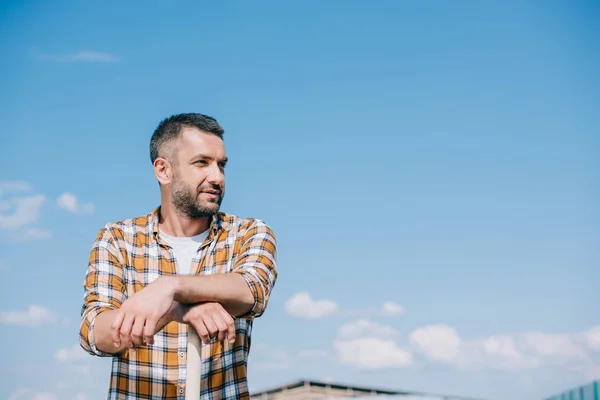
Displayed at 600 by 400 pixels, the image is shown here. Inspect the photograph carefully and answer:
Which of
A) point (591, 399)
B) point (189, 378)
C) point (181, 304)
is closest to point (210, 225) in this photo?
point (181, 304)

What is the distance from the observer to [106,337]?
2.54 m

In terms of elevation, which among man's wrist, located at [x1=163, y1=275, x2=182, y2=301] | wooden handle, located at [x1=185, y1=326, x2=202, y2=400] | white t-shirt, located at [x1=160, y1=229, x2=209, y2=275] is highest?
white t-shirt, located at [x1=160, y1=229, x2=209, y2=275]

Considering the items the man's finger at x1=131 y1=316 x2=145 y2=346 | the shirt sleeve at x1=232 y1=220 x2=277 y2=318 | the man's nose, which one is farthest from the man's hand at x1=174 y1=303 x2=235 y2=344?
the man's nose

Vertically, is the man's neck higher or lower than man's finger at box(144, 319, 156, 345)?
higher

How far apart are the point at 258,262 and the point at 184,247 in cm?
70

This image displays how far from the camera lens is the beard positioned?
3182mm

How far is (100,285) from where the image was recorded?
9.76ft

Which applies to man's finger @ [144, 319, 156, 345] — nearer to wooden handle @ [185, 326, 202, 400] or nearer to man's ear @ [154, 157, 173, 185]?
wooden handle @ [185, 326, 202, 400]

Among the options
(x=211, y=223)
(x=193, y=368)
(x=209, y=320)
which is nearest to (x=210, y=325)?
(x=209, y=320)

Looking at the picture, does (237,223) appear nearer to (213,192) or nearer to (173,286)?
(213,192)

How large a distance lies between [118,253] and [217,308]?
111cm

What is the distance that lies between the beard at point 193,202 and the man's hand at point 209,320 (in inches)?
37.4

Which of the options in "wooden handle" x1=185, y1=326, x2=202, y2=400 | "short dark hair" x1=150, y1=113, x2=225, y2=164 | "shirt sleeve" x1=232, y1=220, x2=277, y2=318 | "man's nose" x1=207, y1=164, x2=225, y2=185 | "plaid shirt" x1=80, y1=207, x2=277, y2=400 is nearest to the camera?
"wooden handle" x1=185, y1=326, x2=202, y2=400

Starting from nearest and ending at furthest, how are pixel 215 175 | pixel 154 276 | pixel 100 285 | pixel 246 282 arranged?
pixel 246 282 → pixel 100 285 → pixel 215 175 → pixel 154 276
